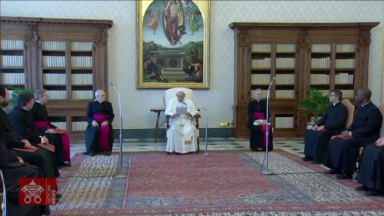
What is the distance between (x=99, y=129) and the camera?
7.39m

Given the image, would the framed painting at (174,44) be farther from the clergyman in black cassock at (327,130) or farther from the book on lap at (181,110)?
the clergyman in black cassock at (327,130)

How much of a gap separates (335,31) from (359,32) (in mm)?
632

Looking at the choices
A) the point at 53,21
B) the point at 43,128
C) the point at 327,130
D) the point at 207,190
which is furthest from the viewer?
the point at 53,21

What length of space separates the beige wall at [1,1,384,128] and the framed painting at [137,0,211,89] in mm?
218

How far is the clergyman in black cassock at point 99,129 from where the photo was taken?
24.1 feet

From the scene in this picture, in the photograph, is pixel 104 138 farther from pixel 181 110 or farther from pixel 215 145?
pixel 215 145

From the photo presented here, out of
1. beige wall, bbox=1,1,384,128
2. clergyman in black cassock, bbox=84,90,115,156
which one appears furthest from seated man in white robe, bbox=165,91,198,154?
beige wall, bbox=1,1,384,128

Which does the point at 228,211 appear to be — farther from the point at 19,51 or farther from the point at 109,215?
the point at 19,51

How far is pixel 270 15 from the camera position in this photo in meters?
10.0

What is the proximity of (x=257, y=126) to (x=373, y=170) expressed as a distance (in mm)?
3658

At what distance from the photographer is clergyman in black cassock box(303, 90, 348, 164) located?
253 inches

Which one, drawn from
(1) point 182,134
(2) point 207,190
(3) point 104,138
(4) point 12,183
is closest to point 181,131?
(1) point 182,134

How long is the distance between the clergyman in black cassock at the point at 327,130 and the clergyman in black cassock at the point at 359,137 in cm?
86

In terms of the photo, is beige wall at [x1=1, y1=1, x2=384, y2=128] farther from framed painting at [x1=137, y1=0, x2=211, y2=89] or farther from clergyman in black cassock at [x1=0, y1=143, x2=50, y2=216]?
clergyman in black cassock at [x1=0, y1=143, x2=50, y2=216]
